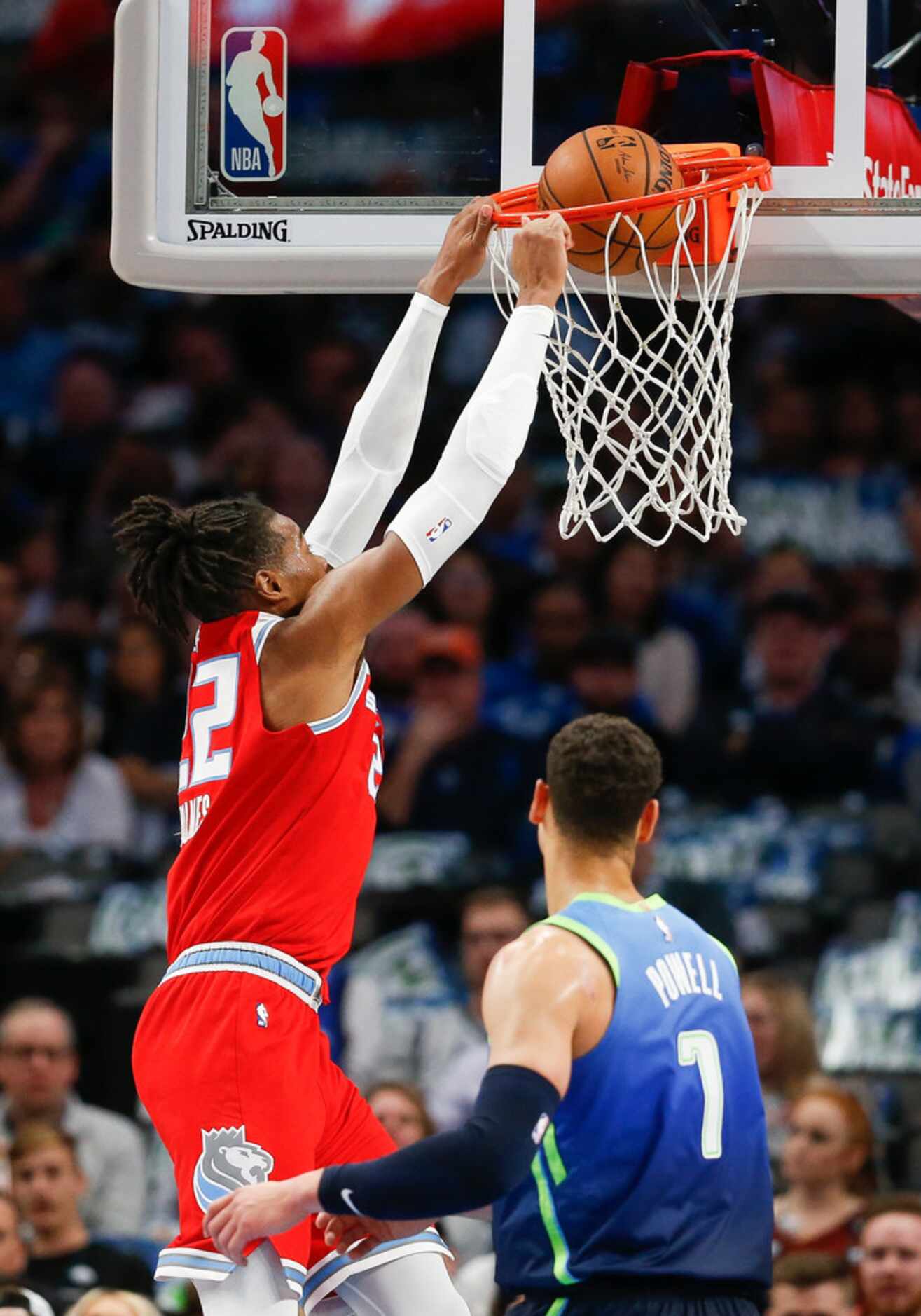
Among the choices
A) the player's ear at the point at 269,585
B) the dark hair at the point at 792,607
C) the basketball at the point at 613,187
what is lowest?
the player's ear at the point at 269,585

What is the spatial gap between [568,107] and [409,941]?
3851mm

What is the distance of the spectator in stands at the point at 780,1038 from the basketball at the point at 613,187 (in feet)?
10.8

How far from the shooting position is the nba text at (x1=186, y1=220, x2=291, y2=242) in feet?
16.8

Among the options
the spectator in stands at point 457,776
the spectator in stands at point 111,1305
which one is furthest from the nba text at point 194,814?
the spectator in stands at point 457,776

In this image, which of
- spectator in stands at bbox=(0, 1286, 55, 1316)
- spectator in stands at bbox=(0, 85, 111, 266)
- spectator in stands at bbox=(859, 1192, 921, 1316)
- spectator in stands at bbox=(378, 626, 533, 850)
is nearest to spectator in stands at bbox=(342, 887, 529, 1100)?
spectator in stands at bbox=(378, 626, 533, 850)

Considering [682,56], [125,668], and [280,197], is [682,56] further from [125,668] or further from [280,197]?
[125,668]

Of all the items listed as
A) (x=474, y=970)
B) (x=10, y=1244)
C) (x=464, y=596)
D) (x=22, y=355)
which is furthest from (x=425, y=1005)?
(x=22, y=355)

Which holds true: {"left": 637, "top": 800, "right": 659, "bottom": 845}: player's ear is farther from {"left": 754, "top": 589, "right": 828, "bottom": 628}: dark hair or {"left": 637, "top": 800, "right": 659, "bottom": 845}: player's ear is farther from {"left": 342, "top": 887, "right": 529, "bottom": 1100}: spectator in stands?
{"left": 754, "top": 589, "right": 828, "bottom": 628}: dark hair

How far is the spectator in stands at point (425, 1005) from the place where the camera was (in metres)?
7.48

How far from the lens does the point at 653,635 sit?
9.76 meters

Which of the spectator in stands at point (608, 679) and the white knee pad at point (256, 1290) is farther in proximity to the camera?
the spectator in stands at point (608, 679)

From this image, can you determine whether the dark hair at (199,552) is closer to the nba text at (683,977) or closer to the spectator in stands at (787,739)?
the nba text at (683,977)

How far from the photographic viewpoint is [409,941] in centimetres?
791

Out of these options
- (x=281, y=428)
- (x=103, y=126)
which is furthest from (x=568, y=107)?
(x=103, y=126)
